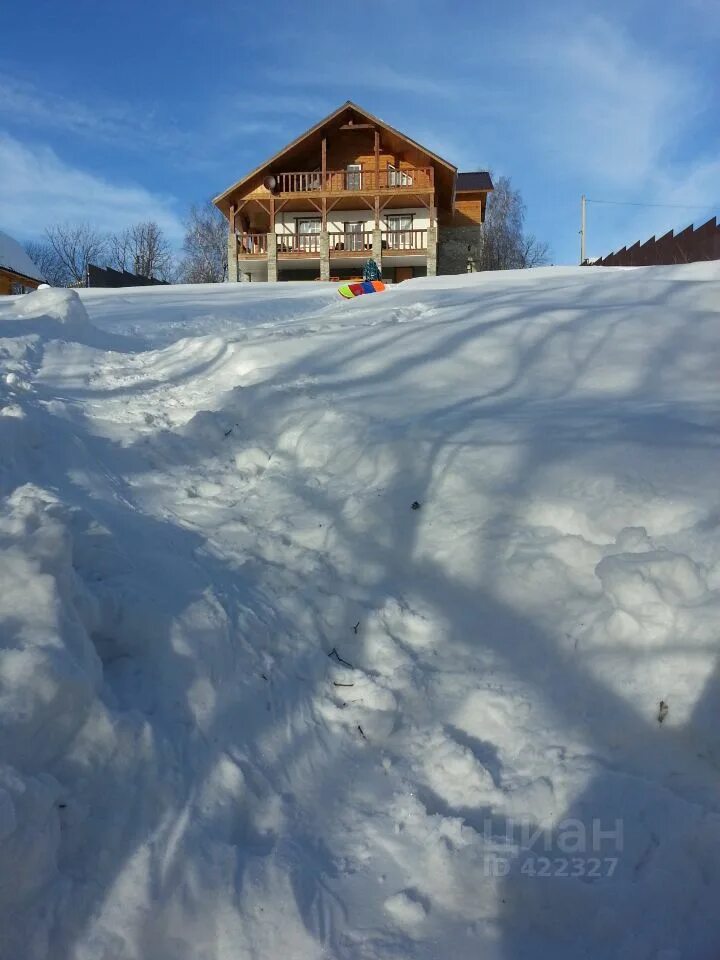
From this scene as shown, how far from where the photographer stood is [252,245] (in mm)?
27250

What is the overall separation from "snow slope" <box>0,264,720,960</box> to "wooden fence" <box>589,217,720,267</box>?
49.1 ft

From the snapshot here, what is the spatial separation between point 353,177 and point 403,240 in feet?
11.3

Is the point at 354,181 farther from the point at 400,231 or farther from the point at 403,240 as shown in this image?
the point at 403,240

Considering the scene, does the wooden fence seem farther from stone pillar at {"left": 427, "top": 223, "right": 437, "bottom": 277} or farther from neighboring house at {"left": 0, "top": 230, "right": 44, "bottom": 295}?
neighboring house at {"left": 0, "top": 230, "right": 44, "bottom": 295}

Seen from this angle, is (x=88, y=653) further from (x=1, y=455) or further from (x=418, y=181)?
(x=418, y=181)

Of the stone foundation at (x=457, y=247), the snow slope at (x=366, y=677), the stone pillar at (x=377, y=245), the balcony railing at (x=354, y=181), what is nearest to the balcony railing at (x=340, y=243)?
the stone pillar at (x=377, y=245)

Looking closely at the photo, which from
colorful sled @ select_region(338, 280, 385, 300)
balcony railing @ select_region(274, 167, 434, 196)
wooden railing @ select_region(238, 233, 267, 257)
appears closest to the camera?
colorful sled @ select_region(338, 280, 385, 300)

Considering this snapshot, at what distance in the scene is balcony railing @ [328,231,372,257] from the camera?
25906 mm

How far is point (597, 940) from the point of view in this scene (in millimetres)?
1598

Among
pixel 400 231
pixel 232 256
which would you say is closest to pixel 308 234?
pixel 232 256

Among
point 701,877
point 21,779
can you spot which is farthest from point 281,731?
point 701,877

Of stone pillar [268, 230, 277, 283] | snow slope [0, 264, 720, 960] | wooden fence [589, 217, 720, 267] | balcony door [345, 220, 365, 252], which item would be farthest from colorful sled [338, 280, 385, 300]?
stone pillar [268, 230, 277, 283]

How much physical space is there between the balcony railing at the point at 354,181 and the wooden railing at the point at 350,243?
1.74 metres

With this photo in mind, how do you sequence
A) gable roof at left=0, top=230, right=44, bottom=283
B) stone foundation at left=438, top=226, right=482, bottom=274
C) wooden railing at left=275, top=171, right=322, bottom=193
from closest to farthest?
wooden railing at left=275, top=171, right=322, bottom=193 < stone foundation at left=438, top=226, right=482, bottom=274 < gable roof at left=0, top=230, right=44, bottom=283
